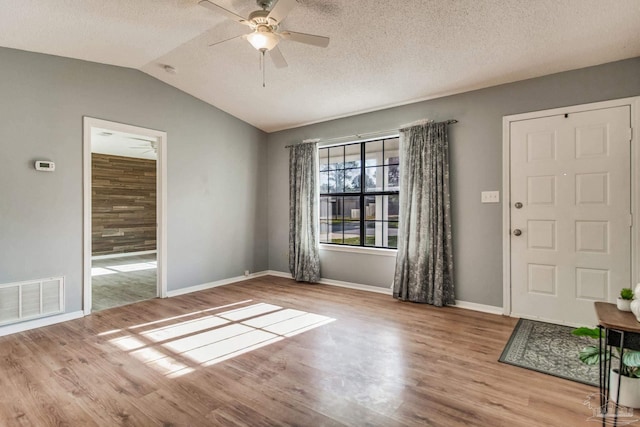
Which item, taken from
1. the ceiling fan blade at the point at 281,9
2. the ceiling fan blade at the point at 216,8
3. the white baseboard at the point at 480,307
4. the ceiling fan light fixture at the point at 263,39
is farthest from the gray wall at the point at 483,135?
the ceiling fan blade at the point at 216,8

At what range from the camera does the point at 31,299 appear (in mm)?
3283

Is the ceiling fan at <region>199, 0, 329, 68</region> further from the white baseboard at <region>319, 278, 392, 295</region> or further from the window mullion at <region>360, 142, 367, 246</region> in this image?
the white baseboard at <region>319, 278, 392, 295</region>

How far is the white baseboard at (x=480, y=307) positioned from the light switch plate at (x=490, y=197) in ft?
3.95

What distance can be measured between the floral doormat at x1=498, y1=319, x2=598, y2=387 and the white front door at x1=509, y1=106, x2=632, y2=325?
1.14 feet

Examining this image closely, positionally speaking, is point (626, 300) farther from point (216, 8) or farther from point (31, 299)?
point (31, 299)

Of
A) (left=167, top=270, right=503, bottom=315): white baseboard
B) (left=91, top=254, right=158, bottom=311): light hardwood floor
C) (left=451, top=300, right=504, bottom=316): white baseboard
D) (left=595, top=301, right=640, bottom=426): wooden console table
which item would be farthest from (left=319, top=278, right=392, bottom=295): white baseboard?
(left=595, top=301, right=640, bottom=426): wooden console table

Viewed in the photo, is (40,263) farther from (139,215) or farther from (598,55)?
(598,55)

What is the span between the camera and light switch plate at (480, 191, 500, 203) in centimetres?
363

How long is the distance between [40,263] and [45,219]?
463mm

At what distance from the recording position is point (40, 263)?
3.38 metres

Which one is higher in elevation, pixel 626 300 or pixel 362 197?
pixel 362 197

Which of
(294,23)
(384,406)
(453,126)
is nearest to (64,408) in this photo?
(384,406)

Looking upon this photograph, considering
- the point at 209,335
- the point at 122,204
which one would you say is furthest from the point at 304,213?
the point at 122,204

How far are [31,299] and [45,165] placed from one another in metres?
1.39
